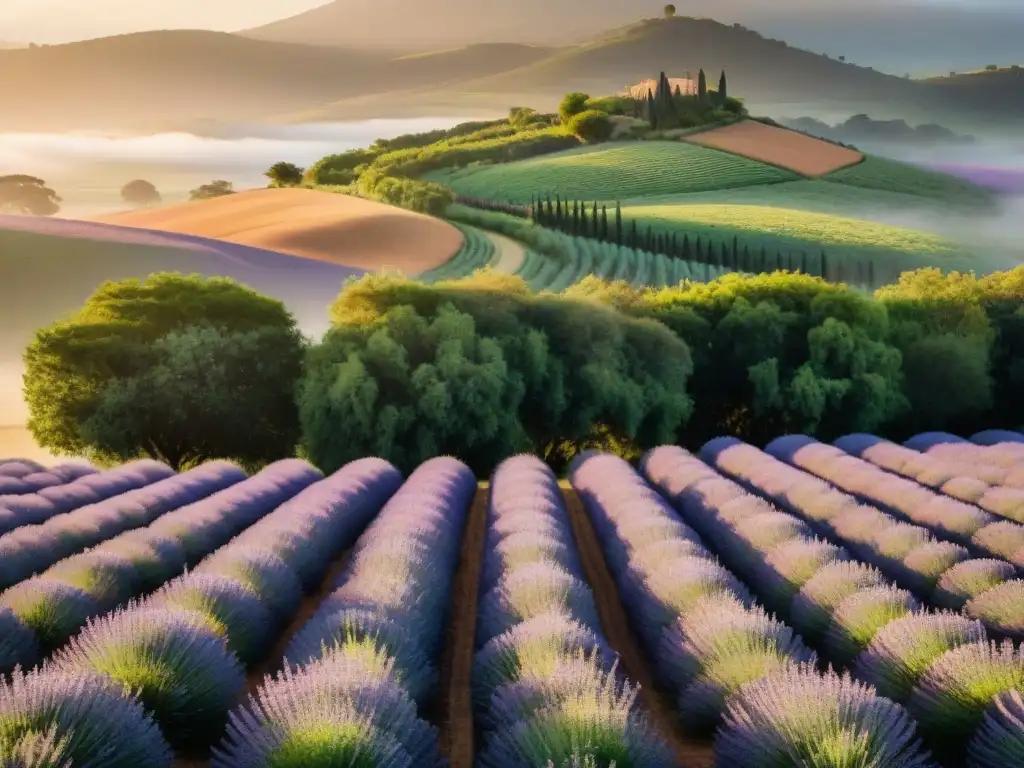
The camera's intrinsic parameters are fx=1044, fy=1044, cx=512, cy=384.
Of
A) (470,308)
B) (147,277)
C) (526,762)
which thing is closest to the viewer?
(526,762)

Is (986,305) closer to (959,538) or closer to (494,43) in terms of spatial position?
(494,43)

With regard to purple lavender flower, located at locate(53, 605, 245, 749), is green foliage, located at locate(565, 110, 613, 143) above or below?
above

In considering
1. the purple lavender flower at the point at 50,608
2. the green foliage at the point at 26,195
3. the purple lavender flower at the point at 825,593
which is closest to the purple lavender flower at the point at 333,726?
the purple lavender flower at the point at 50,608

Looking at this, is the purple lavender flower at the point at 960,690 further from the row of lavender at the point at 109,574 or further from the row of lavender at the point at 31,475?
the row of lavender at the point at 31,475

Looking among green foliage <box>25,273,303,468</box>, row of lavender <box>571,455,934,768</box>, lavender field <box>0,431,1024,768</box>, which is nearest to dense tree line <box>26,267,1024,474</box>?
green foliage <box>25,273,303,468</box>

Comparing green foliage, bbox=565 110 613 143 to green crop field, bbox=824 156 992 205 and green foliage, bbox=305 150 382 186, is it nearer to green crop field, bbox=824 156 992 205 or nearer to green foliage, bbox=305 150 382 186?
green foliage, bbox=305 150 382 186

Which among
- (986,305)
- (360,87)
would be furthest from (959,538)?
(360,87)
